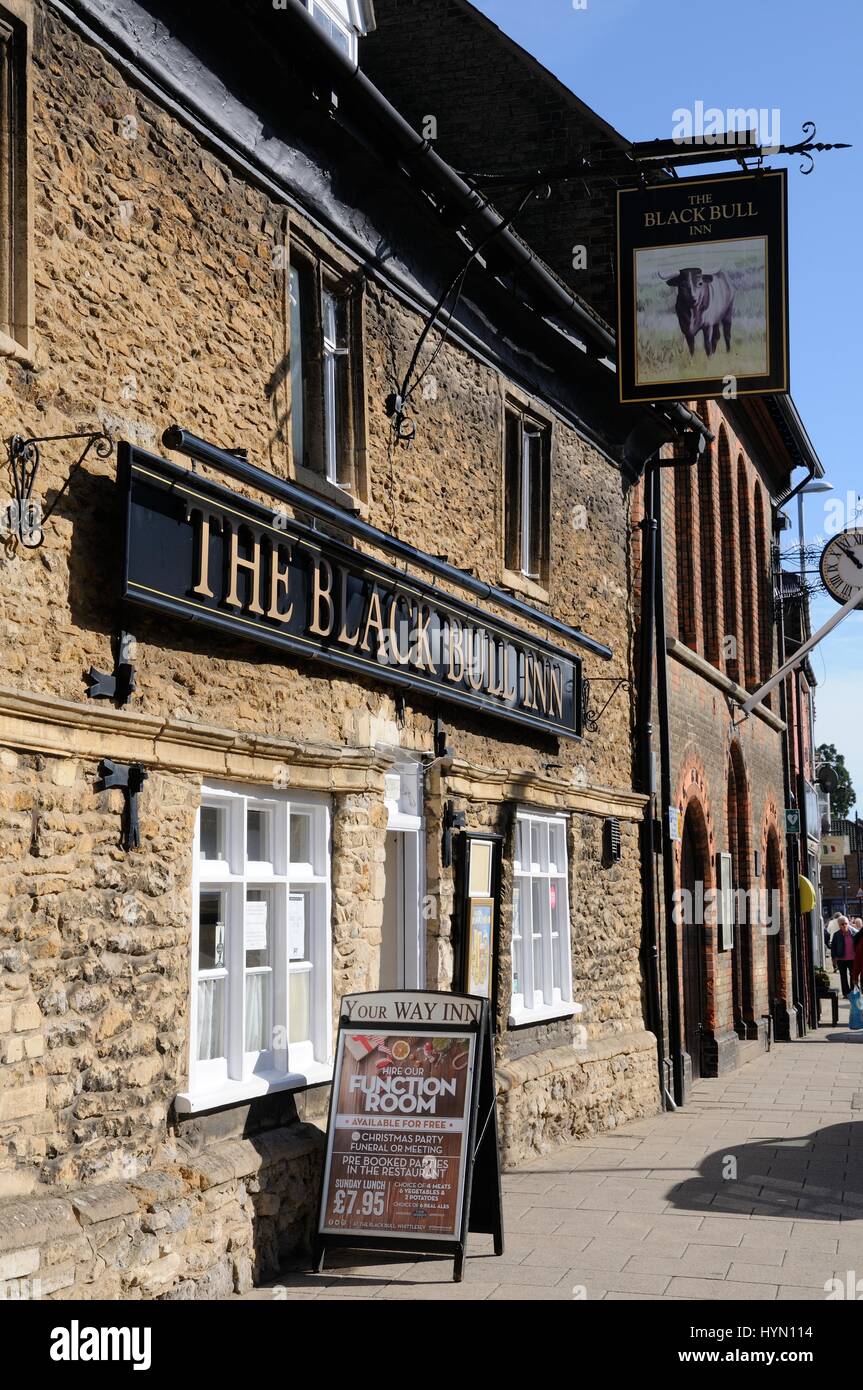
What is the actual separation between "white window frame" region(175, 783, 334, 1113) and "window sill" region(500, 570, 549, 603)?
390 cm

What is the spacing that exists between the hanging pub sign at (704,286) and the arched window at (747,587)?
35.7 feet

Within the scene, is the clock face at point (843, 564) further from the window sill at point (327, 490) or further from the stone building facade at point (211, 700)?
the window sill at point (327, 490)

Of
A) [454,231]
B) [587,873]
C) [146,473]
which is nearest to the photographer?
[146,473]

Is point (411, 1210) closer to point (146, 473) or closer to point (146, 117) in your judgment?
point (146, 473)

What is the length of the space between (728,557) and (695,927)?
20.6 feet

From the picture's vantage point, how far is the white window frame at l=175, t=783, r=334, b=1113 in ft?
25.1

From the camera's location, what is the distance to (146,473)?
7.06 metres

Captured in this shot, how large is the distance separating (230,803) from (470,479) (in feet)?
14.8

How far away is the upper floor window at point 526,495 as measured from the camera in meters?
12.9

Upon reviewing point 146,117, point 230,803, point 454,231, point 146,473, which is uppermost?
point 454,231

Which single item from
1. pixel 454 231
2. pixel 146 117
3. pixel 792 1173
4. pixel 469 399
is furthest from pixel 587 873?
pixel 146 117

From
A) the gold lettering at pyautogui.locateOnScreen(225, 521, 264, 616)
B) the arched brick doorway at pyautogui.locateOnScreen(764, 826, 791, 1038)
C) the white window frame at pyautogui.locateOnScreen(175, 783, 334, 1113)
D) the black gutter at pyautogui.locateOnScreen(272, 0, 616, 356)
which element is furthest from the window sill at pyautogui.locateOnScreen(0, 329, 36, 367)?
the arched brick doorway at pyautogui.locateOnScreen(764, 826, 791, 1038)

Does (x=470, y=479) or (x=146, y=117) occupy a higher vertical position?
(x=146, y=117)

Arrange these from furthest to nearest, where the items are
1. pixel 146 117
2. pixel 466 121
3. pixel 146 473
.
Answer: pixel 466 121 < pixel 146 117 < pixel 146 473
